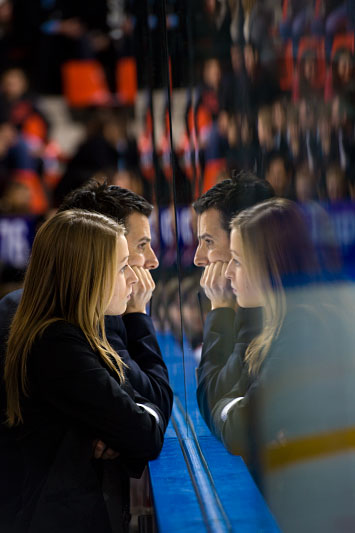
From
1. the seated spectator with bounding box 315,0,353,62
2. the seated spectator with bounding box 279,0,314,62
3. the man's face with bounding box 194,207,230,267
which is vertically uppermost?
the seated spectator with bounding box 279,0,314,62

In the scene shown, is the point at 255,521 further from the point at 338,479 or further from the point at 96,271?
the point at 96,271

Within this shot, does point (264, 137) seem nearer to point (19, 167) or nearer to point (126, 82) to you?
point (19, 167)

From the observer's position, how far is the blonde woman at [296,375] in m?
0.47

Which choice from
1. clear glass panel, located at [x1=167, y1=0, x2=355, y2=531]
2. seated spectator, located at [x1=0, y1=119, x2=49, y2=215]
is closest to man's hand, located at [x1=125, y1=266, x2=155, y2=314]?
clear glass panel, located at [x1=167, y1=0, x2=355, y2=531]

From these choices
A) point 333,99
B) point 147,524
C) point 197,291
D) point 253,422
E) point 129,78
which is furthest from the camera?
point 129,78

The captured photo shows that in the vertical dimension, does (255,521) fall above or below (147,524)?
above

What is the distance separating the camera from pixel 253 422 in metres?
0.65

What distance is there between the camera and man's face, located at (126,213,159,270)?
3.95 feet

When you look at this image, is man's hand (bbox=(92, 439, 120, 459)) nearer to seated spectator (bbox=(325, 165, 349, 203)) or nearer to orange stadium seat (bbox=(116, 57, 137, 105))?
seated spectator (bbox=(325, 165, 349, 203))

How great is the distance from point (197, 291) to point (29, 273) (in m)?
0.28

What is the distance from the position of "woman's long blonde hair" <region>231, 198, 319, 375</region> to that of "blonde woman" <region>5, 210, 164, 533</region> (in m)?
0.39

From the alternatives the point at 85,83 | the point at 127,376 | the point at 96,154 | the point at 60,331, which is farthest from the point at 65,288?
the point at 85,83

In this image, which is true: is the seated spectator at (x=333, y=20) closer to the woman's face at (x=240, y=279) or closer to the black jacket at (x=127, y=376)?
the woman's face at (x=240, y=279)

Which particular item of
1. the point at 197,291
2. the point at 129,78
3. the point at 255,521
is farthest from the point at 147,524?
the point at 129,78
